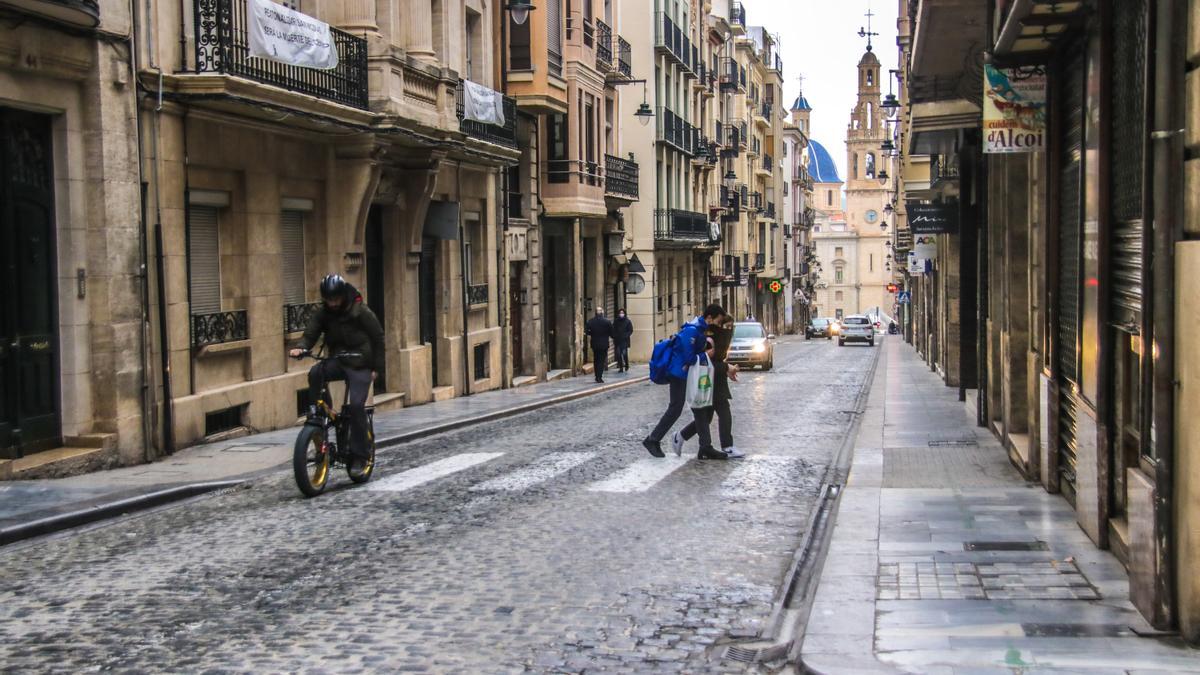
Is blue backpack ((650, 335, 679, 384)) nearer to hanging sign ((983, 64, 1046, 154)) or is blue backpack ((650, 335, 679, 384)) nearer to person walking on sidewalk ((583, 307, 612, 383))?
hanging sign ((983, 64, 1046, 154))

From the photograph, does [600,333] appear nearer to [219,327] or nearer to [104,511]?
[219,327]

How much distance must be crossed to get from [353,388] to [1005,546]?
5837 mm

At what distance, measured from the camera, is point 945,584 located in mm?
7551

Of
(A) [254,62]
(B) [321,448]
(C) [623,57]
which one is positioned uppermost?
(C) [623,57]

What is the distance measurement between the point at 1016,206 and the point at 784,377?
18.0m

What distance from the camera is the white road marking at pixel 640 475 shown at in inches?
468

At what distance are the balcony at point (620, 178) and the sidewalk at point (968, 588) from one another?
994 inches

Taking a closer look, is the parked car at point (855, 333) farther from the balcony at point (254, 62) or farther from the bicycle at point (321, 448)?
the bicycle at point (321, 448)

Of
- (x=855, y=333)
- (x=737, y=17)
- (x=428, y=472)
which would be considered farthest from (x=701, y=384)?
(x=737, y=17)

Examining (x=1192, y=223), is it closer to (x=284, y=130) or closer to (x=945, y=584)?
(x=945, y=584)

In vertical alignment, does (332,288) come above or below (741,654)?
above

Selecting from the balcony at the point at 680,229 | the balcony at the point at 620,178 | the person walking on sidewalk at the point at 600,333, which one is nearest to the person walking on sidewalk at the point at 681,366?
the person walking on sidewalk at the point at 600,333

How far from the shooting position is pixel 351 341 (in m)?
11.8

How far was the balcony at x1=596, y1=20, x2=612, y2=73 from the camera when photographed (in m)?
35.9
